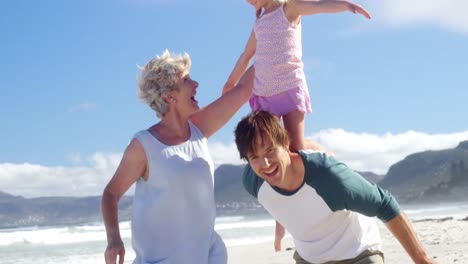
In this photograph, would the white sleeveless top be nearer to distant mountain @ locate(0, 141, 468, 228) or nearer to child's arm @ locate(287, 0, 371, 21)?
child's arm @ locate(287, 0, 371, 21)

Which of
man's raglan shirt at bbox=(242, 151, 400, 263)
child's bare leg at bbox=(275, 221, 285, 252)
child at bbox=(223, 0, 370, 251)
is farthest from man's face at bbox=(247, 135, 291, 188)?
child's bare leg at bbox=(275, 221, 285, 252)

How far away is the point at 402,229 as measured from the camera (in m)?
3.12

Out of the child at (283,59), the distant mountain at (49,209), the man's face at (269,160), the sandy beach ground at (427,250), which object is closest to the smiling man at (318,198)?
the man's face at (269,160)

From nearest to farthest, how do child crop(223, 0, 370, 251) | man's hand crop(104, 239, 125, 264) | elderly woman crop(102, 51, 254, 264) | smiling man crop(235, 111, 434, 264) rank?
smiling man crop(235, 111, 434, 264) → man's hand crop(104, 239, 125, 264) → elderly woman crop(102, 51, 254, 264) → child crop(223, 0, 370, 251)

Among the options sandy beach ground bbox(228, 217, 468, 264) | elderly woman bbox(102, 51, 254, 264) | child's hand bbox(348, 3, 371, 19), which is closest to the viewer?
elderly woman bbox(102, 51, 254, 264)

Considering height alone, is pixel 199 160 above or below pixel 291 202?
above

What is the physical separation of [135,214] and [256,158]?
962mm

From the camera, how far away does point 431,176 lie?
107 m

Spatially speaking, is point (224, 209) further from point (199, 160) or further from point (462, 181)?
point (199, 160)

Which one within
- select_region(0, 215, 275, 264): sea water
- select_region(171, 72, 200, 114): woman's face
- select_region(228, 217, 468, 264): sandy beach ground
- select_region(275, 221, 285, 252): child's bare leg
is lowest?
select_region(228, 217, 468, 264): sandy beach ground

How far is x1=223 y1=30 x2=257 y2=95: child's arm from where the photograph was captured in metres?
4.61

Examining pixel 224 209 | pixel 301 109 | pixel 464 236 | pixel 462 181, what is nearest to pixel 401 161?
pixel 462 181

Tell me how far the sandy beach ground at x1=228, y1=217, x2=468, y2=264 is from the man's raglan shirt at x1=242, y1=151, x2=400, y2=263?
4.81 m

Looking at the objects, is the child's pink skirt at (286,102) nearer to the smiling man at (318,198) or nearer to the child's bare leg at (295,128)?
the child's bare leg at (295,128)
